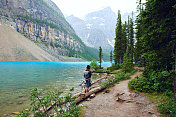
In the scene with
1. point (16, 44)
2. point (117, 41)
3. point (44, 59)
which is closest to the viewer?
point (117, 41)

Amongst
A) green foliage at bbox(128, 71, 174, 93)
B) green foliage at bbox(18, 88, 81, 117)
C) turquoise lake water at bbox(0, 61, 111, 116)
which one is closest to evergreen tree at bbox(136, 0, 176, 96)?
green foliage at bbox(128, 71, 174, 93)

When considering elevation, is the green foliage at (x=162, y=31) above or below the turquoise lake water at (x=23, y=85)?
above

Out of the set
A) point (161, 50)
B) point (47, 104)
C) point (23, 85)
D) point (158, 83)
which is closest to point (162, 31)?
point (161, 50)

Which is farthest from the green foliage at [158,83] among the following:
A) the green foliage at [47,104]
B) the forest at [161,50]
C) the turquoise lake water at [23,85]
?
the turquoise lake water at [23,85]

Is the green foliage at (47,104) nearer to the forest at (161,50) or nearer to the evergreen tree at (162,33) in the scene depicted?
the forest at (161,50)

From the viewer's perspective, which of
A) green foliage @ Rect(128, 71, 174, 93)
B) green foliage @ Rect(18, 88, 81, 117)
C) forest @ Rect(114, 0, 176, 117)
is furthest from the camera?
green foliage @ Rect(128, 71, 174, 93)

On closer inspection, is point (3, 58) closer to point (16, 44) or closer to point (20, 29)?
point (16, 44)

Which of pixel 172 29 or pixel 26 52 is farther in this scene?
pixel 26 52

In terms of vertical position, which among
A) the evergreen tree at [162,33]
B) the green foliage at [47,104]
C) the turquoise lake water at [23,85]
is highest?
the evergreen tree at [162,33]

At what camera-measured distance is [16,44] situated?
125 metres

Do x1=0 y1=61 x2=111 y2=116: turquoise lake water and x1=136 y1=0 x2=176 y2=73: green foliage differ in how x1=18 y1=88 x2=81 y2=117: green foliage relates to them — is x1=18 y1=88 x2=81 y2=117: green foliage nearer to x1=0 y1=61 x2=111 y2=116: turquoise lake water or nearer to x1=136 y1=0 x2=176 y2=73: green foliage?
x1=0 y1=61 x2=111 y2=116: turquoise lake water

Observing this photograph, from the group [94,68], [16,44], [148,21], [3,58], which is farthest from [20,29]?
[148,21]

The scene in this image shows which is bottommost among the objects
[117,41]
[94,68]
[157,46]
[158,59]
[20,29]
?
[94,68]

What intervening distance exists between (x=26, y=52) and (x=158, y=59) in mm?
143694
